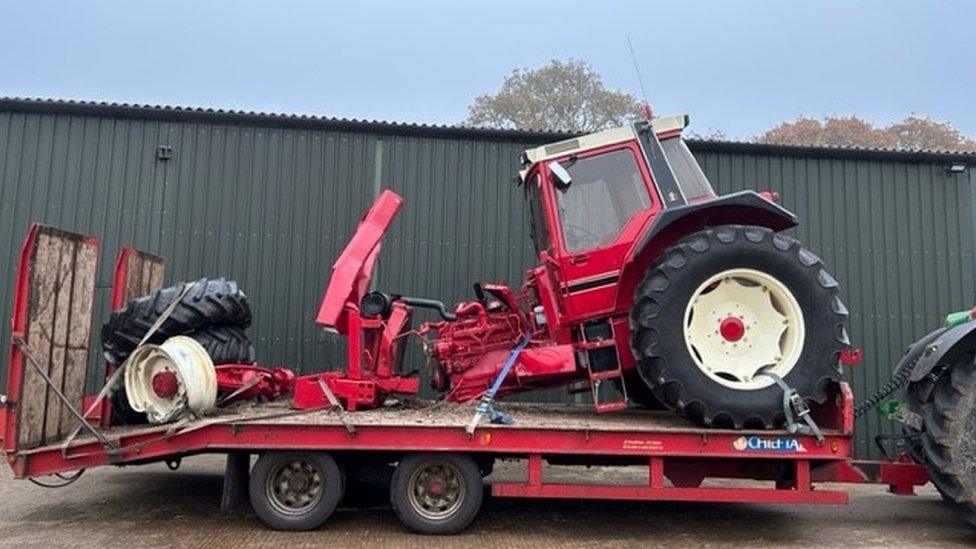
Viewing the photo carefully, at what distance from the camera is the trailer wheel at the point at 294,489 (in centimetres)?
580

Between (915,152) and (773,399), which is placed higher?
(915,152)

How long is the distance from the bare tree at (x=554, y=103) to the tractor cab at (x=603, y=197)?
22183mm

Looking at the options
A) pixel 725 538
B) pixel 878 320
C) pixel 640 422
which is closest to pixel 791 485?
pixel 725 538

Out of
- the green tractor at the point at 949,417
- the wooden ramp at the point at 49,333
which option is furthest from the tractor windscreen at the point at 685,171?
the wooden ramp at the point at 49,333

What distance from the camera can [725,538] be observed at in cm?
594

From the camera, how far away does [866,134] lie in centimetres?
3188

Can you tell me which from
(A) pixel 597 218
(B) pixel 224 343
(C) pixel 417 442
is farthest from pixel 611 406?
(B) pixel 224 343

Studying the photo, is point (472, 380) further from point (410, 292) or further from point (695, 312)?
point (410, 292)

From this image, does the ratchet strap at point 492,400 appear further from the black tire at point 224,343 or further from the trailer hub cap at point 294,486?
the black tire at point 224,343

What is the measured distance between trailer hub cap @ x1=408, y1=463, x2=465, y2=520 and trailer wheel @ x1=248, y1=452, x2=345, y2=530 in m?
0.61

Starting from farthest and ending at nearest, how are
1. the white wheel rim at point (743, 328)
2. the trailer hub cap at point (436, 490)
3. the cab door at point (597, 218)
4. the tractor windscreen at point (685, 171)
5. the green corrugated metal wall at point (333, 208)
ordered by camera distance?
the green corrugated metal wall at point (333, 208) → the tractor windscreen at point (685, 171) → the cab door at point (597, 218) → the trailer hub cap at point (436, 490) → the white wheel rim at point (743, 328)

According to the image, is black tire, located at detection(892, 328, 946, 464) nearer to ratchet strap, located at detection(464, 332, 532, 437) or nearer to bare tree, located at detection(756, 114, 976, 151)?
ratchet strap, located at detection(464, 332, 532, 437)

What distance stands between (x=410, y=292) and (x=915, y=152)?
7533 mm

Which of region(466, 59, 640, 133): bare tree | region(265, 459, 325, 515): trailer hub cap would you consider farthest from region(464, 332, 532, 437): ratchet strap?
region(466, 59, 640, 133): bare tree
